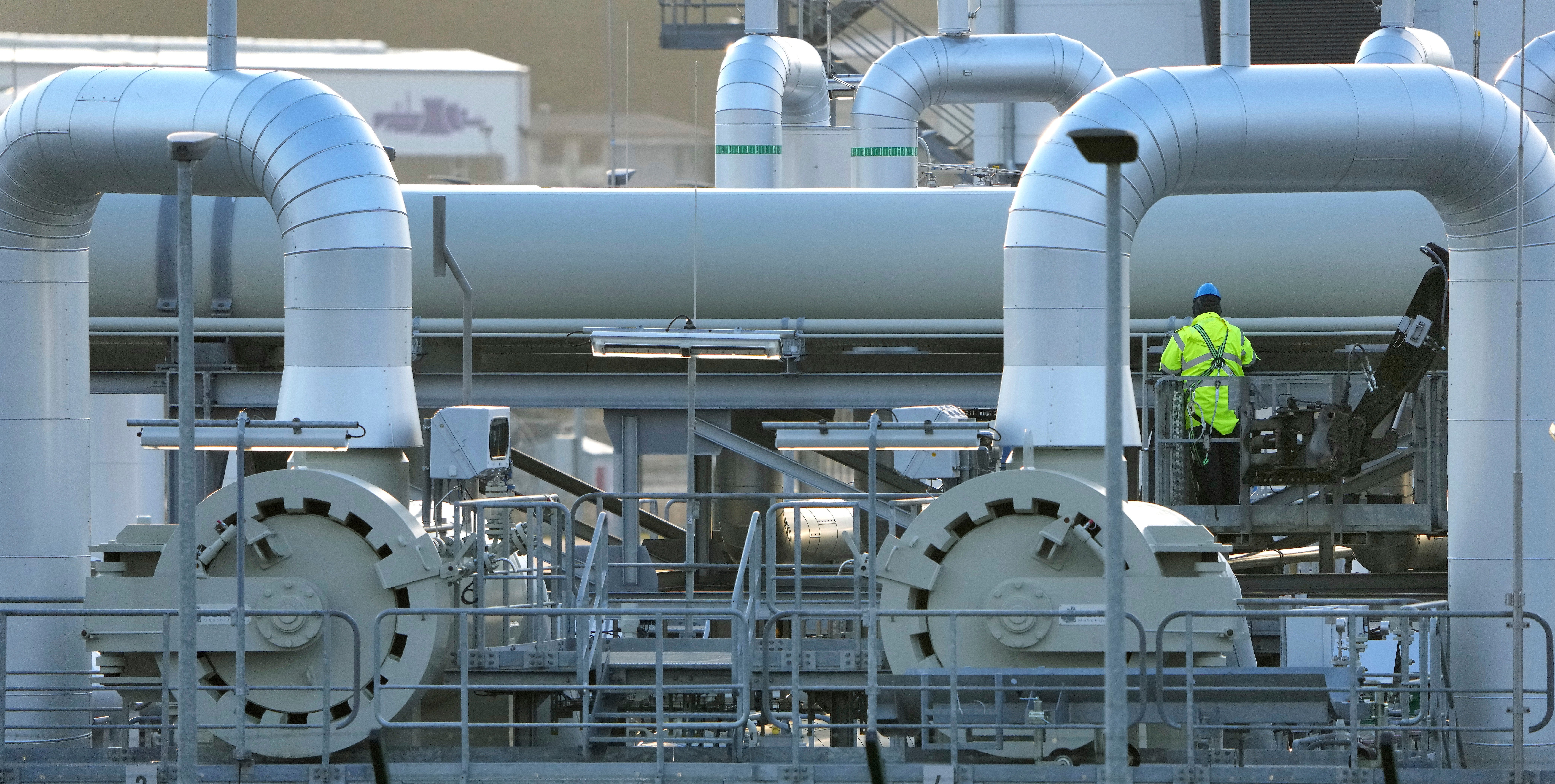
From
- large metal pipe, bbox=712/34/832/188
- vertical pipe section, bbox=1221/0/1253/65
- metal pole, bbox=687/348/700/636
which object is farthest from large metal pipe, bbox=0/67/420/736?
large metal pipe, bbox=712/34/832/188

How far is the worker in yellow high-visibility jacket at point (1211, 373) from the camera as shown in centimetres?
1020

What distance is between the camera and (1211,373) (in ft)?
33.8

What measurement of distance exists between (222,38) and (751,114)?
24.1 feet

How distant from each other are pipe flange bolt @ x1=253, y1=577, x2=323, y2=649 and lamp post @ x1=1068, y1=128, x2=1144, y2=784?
4357mm

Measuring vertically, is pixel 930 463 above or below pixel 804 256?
below

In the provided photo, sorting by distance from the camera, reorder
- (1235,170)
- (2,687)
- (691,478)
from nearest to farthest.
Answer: (2,687)
(1235,170)
(691,478)

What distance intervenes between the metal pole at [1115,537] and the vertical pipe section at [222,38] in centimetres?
581

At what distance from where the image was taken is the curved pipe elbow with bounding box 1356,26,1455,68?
1430 cm

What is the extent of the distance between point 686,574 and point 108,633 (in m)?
5.30

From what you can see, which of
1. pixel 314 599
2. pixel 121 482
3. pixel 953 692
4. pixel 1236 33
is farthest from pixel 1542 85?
pixel 121 482

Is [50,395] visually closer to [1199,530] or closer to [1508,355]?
[1199,530]

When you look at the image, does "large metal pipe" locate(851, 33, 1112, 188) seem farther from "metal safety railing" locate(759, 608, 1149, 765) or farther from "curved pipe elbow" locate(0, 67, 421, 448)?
"metal safety railing" locate(759, 608, 1149, 765)

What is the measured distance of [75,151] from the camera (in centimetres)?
890

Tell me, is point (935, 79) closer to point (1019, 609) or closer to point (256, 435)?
point (1019, 609)
